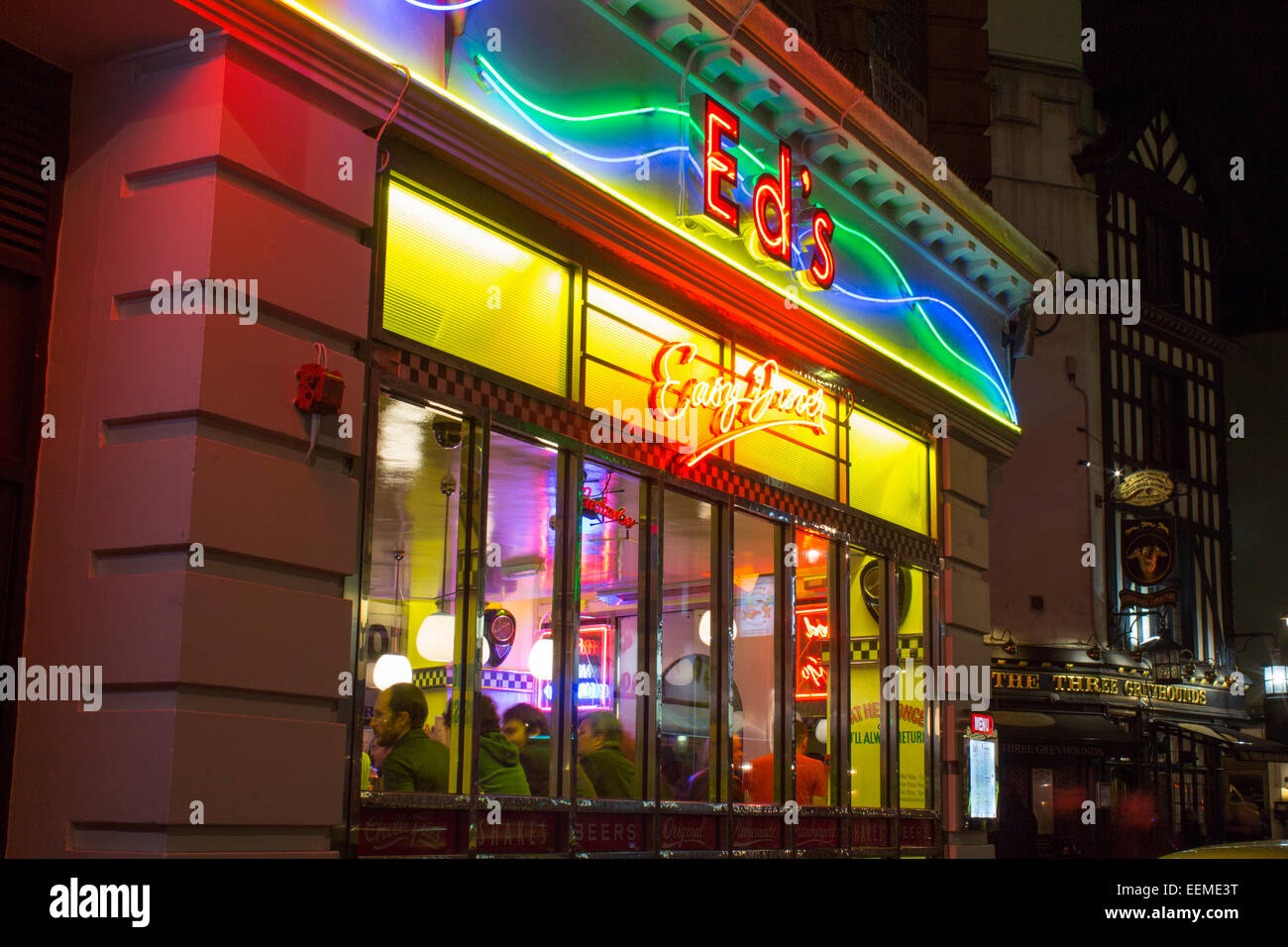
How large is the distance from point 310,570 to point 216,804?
144 cm

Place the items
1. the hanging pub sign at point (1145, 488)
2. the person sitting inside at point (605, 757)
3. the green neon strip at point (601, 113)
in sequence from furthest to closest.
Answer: the hanging pub sign at point (1145, 488) < the person sitting inside at point (605, 757) < the green neon strip at point (601, 113)

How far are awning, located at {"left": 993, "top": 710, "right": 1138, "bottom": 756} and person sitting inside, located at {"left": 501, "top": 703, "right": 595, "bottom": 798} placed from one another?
19.6 m

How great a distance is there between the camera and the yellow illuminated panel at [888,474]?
14328 millimetres

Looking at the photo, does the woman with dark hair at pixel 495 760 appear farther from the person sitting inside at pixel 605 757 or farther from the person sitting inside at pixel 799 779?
the person sitting inside at pixel 799 779

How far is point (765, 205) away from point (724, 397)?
1.92 meters

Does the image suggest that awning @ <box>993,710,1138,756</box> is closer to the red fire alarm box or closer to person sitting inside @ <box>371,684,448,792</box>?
person sitting inside @ <box>371,684,448,792</box>

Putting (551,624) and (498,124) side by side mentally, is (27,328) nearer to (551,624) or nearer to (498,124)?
(498,124)

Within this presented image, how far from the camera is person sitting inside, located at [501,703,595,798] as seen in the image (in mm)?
9500

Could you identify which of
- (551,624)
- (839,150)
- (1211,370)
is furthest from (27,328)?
(1211,370)

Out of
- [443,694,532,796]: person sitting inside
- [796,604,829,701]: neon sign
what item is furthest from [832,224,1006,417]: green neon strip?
[443,694,532,796]: person sitting inside

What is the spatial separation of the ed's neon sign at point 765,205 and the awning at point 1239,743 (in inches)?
865

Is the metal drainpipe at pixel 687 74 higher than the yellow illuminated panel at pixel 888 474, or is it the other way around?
the metal drainpipe at pixel 687 74

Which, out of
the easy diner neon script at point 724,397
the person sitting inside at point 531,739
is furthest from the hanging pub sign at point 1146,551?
the person sitting inside at point 531,739

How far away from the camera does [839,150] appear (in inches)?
531
